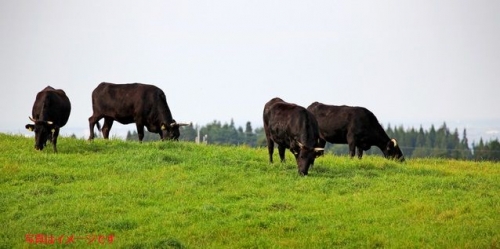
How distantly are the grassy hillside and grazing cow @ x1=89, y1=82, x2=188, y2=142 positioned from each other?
173 inches

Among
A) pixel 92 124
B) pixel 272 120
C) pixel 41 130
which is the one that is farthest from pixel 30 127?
pixel 272 120

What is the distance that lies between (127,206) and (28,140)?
1191cm

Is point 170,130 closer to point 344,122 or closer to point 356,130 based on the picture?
point 344,122

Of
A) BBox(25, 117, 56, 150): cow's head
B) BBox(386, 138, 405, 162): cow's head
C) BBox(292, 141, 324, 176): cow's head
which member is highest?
BBox(25, 117, 56, 150): cow's head

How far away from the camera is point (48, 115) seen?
29.8 m

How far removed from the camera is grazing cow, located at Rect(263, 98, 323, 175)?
81.5 feet

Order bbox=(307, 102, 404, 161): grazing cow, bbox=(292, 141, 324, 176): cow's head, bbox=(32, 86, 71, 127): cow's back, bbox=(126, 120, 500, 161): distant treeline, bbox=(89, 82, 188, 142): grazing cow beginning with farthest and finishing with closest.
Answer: bbox=(126, 120, 500, 161): distant treeline → bbox=(89, 82, 188, 142): grazing cow → bbox=(307, 102, 404, 161): grazing cow → bbox=(32, 86, 71, 127): cow's back → bbox=(292, 141, 324, 176): cow's head

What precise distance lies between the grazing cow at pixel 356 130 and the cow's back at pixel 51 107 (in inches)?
388

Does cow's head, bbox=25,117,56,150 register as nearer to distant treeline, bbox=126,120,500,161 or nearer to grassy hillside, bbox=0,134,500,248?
grassy hillside, bbox=0,134,500,248

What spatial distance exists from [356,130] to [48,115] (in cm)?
1137

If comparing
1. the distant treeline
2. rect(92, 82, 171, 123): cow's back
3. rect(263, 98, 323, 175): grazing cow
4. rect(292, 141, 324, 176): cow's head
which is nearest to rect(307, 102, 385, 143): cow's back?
rect(263, 98, 323, 175): grazing cow

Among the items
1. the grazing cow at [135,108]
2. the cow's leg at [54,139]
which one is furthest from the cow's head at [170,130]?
the cow's leg at [54,139]

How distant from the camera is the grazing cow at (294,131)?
81.5 feet

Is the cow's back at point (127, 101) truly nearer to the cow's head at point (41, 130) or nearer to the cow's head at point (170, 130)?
the cow's head at point (170, 130)
